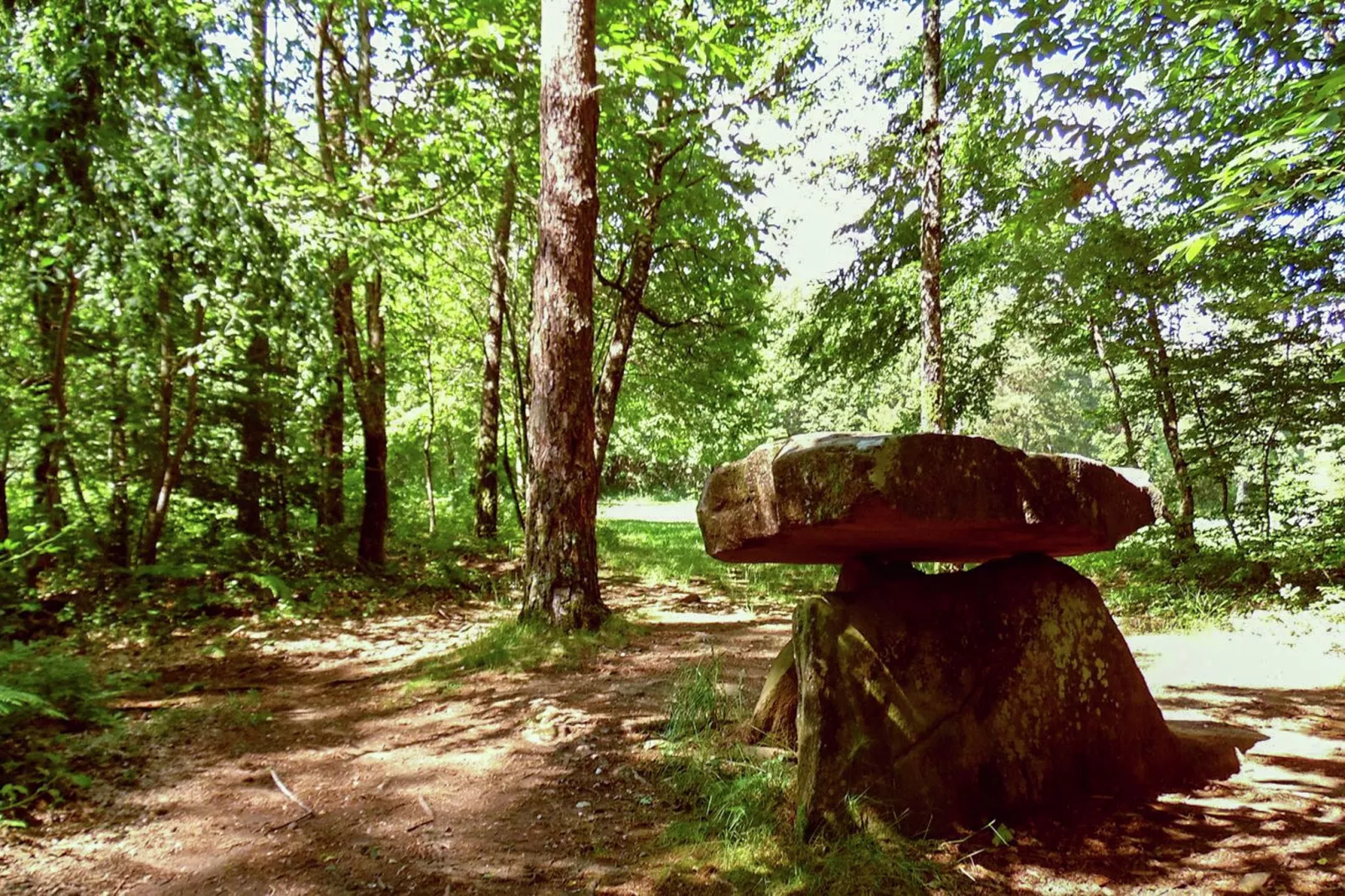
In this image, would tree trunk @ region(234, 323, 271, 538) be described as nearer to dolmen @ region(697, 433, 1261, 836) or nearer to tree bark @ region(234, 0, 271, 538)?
tree bark @ region(234, 0, 271, 538)

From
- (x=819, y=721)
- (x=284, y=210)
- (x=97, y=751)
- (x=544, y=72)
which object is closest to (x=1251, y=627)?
(x=819, y=721)

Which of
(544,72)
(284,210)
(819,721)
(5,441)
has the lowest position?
(819,721)

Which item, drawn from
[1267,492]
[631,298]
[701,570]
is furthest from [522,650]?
[1267,492]

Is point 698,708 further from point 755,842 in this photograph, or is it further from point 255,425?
point 255,425

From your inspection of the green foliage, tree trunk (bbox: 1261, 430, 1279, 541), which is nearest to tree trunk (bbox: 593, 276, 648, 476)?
the green foliage

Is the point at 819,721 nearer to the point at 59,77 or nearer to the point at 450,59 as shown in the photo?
the point at 59,77

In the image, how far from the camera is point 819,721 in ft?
9.14

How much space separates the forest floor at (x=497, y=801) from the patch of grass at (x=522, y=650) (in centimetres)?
10

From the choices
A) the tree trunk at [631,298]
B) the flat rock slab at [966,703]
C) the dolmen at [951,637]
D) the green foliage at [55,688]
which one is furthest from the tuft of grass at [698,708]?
the tree trunk at [631,298]

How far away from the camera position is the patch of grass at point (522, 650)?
4949 mm

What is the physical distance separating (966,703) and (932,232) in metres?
6.10

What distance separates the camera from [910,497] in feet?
8.39

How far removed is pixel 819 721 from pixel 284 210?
542 cm

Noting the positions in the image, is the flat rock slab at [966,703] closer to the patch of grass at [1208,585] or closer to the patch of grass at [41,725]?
the patch of grass at [41,725]
